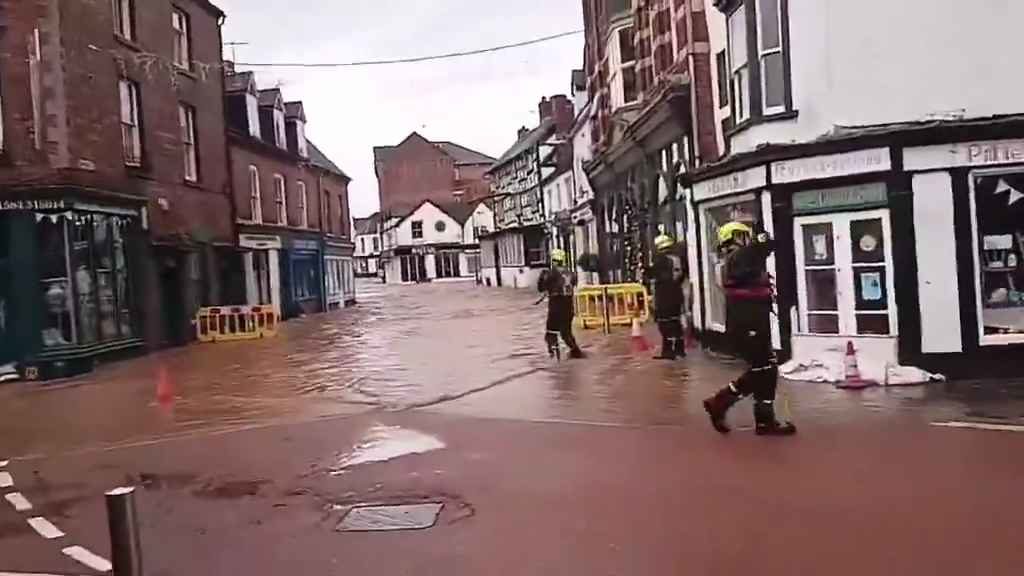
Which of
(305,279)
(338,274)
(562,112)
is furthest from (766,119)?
(562,112)

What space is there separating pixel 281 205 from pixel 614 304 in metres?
16.0

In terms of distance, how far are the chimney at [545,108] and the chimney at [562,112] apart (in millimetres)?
2636

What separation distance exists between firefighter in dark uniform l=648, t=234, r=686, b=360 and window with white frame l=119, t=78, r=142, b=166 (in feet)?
42.2

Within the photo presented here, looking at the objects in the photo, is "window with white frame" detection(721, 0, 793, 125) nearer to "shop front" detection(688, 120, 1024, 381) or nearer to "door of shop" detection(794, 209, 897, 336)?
"shop front" detection(688, 120, 1024, 381)

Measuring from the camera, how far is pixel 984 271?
13203mm

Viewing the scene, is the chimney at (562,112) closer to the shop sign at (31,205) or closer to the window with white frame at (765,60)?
the shop sign at (31,205)

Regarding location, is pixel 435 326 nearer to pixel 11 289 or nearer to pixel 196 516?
pixel 11 289

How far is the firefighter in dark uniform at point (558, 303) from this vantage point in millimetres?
17609

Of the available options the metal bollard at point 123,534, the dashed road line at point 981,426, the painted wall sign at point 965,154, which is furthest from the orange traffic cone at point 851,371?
the metal bollard at point 123,534

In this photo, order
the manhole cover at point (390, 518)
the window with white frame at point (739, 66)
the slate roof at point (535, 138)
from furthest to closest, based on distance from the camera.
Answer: the slate roof at point (535, 138)
the window with white frame at point (739, 66)
the manhole cover at point (390, 518)

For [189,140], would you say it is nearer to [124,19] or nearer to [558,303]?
[124,19]

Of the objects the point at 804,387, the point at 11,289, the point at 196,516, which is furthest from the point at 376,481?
the point at 11,289

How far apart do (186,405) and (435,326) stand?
15203mm

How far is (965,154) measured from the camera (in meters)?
12.9
